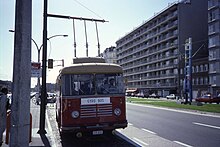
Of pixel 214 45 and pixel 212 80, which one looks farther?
pixel 212 80

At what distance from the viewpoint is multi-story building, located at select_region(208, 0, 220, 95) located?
66.4 metres

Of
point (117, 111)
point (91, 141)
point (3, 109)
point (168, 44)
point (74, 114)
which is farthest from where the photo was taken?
point (168, 44)

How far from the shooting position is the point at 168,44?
8850 cm

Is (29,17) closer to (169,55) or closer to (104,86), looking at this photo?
(104,86)

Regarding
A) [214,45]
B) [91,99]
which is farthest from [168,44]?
[91,99]

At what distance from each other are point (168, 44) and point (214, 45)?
72.0 ft

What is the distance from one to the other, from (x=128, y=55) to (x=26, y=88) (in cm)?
12308

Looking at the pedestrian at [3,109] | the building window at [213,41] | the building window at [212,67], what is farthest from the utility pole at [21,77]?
the building window at [212,67]

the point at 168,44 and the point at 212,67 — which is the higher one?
the point at 168,44

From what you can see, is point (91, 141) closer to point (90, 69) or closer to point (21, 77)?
point (90, 69)

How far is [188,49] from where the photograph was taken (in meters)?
50.3

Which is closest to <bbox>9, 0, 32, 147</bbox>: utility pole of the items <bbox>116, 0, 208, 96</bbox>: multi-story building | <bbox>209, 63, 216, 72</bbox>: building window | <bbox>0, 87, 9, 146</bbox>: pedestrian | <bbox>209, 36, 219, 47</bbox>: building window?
<bbox>0, 87, 9, 146</bbox>: pedestrian

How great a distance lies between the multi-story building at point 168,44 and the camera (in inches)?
3231

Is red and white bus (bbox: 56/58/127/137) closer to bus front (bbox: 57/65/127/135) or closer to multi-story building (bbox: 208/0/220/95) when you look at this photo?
bus front (bbox: 57/65/127/135)
